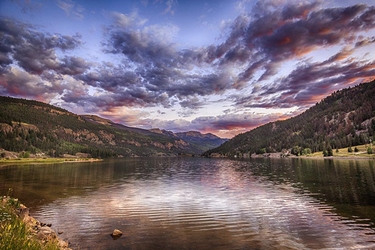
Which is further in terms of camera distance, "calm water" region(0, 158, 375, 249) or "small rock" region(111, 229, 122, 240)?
"small rock" region(111, 229, 122, 240)

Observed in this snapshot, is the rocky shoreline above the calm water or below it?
above

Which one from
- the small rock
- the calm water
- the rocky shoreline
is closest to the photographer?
the rocky shoreline

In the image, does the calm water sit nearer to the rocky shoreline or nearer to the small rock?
the small rock

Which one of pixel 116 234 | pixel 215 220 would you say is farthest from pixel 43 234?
pixel 215 220

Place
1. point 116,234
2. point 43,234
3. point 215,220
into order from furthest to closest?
point 215,220 → point 116,234 → point 43,234

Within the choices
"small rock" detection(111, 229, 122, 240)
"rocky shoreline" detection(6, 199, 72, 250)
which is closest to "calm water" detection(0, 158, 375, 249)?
"small rock" detection(111, 229, 122, 240)

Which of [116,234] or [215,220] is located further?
[215,220]

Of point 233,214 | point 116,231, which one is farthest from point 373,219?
point 116,231

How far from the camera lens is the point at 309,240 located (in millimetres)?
19281

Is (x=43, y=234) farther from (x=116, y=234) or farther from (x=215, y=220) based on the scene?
(x=215, y=220)

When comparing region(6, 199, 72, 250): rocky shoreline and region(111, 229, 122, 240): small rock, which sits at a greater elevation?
region(6, 199, 72, 250): rocky shoreline

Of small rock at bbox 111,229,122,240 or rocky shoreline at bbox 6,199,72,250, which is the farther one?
small rock at bbox 111,229,122,240

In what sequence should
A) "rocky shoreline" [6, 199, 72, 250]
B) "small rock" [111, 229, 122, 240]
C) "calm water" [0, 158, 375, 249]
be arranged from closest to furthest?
"rocky shoreline" [6, 199, 72, 250]
"calm water" [0, 158, 375, 249]
"small rock" [111, 229, 122, 240]

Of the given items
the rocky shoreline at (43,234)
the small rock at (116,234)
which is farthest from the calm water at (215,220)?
the rocky shoreline at (43,234)
